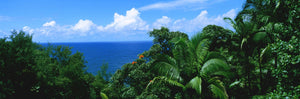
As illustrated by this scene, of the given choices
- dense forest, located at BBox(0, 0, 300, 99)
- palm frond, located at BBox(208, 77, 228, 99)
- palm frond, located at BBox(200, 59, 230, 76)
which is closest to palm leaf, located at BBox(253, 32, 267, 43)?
dense forest, located at BBox(0, 0, 300, 99)

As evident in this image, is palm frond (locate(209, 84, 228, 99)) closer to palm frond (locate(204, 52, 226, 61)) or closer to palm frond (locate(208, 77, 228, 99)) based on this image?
palm frond (locate(208, 77, 228, 99))

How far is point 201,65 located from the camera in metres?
9.45

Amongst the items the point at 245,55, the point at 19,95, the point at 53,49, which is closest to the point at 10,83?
the point at 19,95

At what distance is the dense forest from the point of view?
4.26 m

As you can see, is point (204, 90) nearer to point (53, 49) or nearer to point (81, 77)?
point (81, 77)

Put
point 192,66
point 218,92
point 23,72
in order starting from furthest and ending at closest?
point 23,72
point 192,66
point 218,92

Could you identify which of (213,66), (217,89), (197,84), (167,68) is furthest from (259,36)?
(167,68)

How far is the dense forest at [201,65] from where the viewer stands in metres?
4.26

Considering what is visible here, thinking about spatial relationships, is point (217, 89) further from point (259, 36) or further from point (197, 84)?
point (259, 36)

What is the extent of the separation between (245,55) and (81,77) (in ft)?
49.3

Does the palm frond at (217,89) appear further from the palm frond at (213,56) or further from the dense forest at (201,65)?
the palm frond at (213,56)

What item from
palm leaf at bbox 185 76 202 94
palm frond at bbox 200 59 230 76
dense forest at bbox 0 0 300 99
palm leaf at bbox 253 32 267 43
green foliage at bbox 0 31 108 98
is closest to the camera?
dense forest at bbox 0 0 300 99

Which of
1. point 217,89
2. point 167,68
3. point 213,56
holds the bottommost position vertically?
point 217,89

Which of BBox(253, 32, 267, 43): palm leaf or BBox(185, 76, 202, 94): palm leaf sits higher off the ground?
BBox(253, 32, 267, 43): palm leaf
